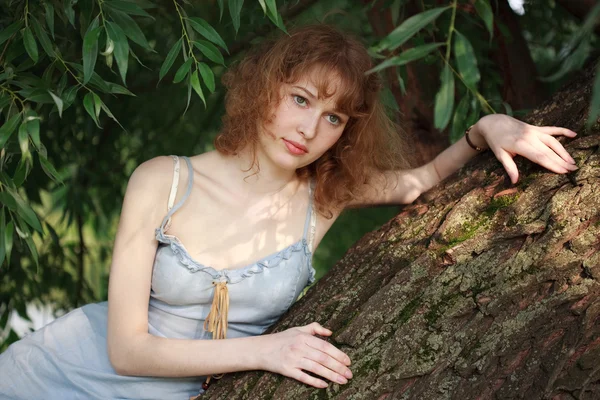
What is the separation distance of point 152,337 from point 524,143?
929mm

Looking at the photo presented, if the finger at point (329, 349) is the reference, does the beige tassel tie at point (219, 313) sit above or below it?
above

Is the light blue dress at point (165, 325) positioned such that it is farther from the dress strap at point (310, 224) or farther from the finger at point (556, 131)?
the finger at point (556, 131)

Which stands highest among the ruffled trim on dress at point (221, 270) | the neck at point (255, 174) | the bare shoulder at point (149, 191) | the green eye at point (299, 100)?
the green eye at point (299, 100)

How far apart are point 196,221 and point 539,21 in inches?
74.0

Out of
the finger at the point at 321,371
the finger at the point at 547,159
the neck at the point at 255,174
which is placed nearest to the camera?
the finger at the point at 321,371

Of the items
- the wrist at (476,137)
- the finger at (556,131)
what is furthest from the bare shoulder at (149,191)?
the finger at (556,131)

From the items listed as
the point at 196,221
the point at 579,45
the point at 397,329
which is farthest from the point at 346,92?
the point at 579,45

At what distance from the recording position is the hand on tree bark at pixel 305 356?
134cm

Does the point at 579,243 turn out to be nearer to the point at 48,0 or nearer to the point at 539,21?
the point at 48,0

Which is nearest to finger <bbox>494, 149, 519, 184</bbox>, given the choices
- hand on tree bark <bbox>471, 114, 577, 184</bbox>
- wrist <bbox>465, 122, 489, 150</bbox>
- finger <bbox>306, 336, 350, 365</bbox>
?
hand on tree bark <bbox>471, 114, 577, 184</bbox>

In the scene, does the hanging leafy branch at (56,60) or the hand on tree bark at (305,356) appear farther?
the hanging leafy branch at (56,60)

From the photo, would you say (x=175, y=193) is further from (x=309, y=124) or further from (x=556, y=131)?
(x=556, y=131)

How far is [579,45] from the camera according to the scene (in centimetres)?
79

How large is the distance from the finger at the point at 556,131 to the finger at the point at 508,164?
9cm
